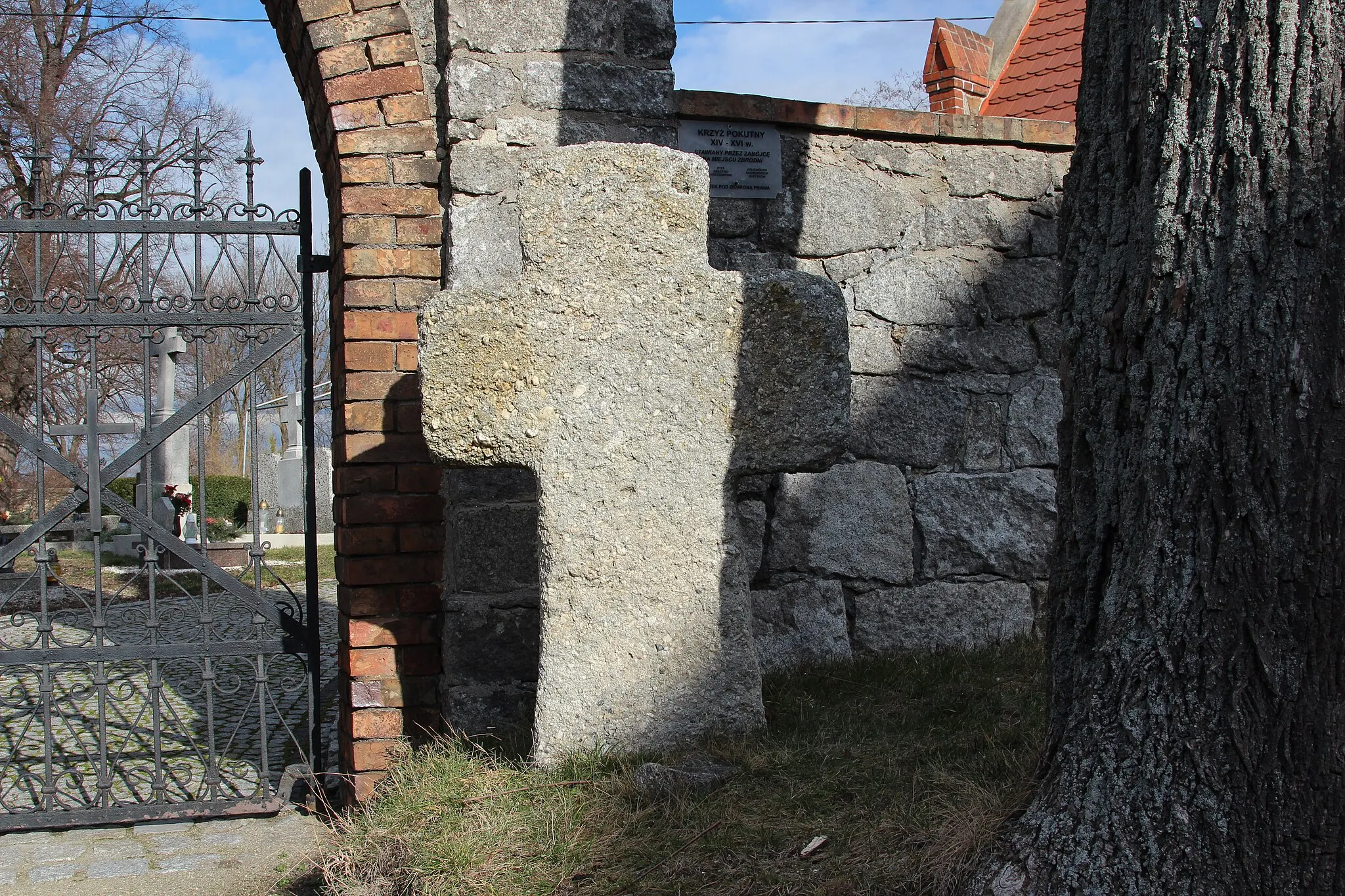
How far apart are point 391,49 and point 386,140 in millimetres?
273

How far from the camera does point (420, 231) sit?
3191 mm

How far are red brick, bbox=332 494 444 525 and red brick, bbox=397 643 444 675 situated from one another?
14.8 inches

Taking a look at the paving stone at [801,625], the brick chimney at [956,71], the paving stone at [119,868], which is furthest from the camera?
the brick chimney at [956,71]

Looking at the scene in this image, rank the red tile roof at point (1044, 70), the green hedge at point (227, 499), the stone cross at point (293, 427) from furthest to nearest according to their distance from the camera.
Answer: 1. the green hedge at point (227, 499)
2. the stone cross at point (293, 427)
3. the red tile roof at point (1044, 70)

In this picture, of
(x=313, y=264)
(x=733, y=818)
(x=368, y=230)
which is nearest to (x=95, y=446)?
(x=313, y=264)

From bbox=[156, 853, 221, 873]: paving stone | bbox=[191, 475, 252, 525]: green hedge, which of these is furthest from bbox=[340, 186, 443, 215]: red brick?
bbox=[191, 475, 252, 525]: green hedge

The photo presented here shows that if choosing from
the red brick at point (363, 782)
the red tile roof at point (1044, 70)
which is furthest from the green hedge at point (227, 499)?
the red brick at point (363, 782)

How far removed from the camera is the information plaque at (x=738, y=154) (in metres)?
3.34

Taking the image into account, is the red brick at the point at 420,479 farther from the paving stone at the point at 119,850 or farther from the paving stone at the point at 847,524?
the paving stone at the point at 119,850

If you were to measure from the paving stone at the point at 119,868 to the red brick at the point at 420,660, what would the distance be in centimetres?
103

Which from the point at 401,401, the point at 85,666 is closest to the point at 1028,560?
the point at 401,401

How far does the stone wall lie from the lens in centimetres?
340

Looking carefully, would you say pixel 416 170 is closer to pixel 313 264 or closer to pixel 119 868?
pixel 313 264

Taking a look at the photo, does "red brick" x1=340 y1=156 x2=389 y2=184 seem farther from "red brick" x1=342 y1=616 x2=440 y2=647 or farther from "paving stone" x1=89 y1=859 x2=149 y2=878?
Answer: "paving stone" x1=89 y1=859 x2=149 y2=878
